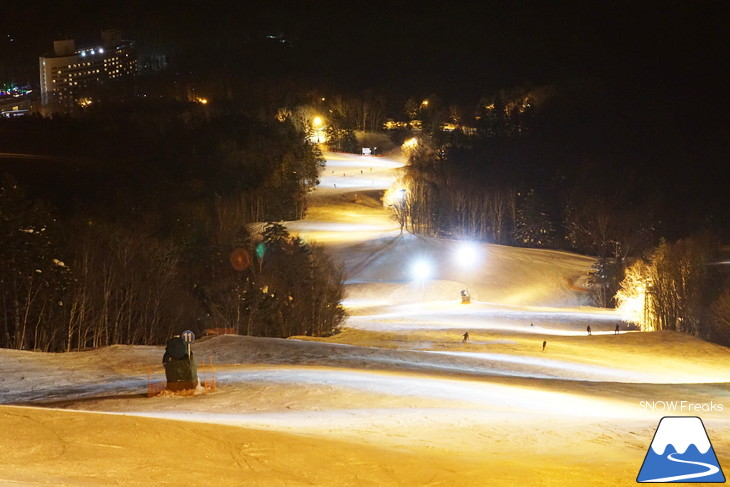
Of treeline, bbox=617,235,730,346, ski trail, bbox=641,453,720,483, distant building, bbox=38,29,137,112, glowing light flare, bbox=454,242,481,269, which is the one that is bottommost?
treeline, bbox=617,235,730,346

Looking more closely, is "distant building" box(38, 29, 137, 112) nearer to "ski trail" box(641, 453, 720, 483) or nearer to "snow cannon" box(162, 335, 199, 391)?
"snow cannon" box(162, 335, 199, 391)

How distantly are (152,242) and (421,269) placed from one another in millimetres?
24195

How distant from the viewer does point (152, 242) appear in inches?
1929

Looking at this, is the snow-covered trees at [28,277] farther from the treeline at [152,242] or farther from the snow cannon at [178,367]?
the snow cannon at [178,367]

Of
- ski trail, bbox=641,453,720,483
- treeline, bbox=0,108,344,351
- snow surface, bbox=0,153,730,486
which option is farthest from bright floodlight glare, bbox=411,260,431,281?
ski trail, bbox=641,453,720,483

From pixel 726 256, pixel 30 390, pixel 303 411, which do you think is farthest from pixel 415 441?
pixel 726 256

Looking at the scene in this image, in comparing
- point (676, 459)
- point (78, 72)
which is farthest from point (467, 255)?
point (78, 72)

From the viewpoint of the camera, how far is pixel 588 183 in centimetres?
10369

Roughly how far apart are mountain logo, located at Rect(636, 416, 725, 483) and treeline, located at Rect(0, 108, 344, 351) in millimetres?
27478

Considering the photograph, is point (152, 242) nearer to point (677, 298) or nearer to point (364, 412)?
point (677, 298)

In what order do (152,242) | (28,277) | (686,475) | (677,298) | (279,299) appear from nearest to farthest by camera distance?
(686,475) → (28,277) → (279,299) → (152,242) → (677,298)

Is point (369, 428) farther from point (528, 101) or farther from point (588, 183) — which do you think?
point (528, 101)

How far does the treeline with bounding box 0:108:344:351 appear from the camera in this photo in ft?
121

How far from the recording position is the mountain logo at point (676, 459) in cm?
936
